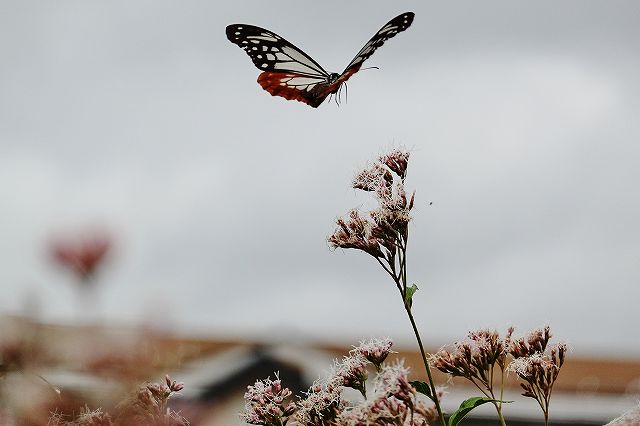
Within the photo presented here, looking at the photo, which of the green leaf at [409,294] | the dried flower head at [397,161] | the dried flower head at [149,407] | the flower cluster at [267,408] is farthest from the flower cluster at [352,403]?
the dried flower head at [397,161]

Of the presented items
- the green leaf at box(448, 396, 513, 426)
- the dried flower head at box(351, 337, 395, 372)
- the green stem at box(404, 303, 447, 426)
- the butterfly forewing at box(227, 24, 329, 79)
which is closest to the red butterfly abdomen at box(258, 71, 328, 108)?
the butterfly forewing at box(227, 24, 329, 79)

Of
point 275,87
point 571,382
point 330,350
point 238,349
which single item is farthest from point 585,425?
point 275,87

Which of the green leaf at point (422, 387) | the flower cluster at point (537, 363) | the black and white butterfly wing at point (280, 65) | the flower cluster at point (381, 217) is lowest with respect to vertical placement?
the green leaf at point (422, 387)

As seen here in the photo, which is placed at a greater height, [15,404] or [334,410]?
[334,410]

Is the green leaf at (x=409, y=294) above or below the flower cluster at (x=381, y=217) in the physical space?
below

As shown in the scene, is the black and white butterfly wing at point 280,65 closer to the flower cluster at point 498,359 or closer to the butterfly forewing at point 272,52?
the butterfly forewing at point 272,52

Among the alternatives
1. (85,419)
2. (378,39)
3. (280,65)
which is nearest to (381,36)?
(378,39)

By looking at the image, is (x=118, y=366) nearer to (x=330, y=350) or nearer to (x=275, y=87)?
(x=275, y=87)
